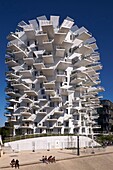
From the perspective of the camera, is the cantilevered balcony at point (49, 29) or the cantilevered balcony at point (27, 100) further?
the cantilevered balcony at point (49, 29)

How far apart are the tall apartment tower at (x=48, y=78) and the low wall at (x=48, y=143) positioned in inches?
237

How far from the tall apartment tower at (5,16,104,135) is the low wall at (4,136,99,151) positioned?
6029mm

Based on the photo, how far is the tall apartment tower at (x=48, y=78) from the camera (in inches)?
2975

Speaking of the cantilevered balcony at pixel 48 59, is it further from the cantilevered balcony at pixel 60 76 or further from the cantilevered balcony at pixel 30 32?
the cantilevered balcony at pixel 30 32

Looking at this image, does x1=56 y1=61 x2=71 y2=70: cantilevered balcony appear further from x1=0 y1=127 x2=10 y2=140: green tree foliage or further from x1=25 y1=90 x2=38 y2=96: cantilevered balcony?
x1=0 y1=127 x2=10 y2=140: green tree foliage

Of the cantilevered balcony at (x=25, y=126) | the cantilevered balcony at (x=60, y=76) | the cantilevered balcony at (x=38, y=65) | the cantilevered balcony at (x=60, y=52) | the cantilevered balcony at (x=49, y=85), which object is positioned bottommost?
the cantilevered balcony at (x=25, y=126)

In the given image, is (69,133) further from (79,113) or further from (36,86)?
(36,86)

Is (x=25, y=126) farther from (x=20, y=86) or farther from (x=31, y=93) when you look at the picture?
(x=20, y=86)

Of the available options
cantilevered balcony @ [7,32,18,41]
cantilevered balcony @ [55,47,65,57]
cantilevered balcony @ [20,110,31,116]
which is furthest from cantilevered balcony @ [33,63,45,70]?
cantilevered balcony @ [20,110,31,116]

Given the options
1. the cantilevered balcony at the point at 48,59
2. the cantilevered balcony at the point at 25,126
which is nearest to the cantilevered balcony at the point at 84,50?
the cantilevered balcony at the point at 48,59

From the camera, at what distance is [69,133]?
2928 inches

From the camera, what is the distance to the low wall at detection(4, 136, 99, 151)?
62500 millimetres

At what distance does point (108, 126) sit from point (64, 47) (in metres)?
48.7

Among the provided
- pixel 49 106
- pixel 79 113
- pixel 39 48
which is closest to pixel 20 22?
pixel 39 48
